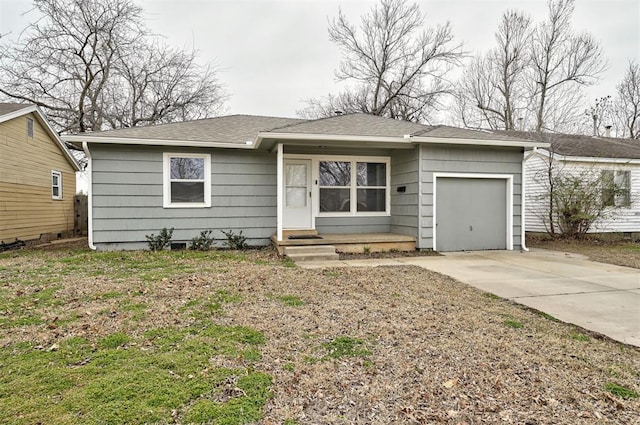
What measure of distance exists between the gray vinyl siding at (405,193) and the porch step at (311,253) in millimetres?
2191

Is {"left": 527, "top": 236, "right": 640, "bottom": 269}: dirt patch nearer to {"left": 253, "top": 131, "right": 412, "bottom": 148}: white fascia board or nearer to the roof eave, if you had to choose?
the roof eave

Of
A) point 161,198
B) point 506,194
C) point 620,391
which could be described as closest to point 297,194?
point 161,198

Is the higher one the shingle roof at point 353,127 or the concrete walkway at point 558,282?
the shingle roof at point 353,127

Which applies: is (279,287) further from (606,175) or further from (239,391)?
(606,175)

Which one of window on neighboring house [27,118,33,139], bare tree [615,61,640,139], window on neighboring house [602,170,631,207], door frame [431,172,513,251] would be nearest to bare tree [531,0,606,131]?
bare tree [615,61,640,139]

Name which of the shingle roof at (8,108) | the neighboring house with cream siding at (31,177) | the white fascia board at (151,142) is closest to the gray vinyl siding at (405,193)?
the white fascia board at (151,142)

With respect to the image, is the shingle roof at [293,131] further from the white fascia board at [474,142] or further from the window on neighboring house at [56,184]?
the window on neighboring house at [56,184]

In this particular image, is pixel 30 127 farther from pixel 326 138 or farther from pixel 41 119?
A: pixel 326 138

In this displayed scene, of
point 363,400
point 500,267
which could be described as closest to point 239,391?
point 363,400

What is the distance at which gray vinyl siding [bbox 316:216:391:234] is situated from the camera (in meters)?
9.45

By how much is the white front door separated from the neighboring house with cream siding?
7606 mm

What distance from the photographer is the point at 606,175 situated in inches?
440

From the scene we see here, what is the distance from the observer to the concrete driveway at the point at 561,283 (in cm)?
376

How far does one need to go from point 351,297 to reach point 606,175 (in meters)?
11.0
